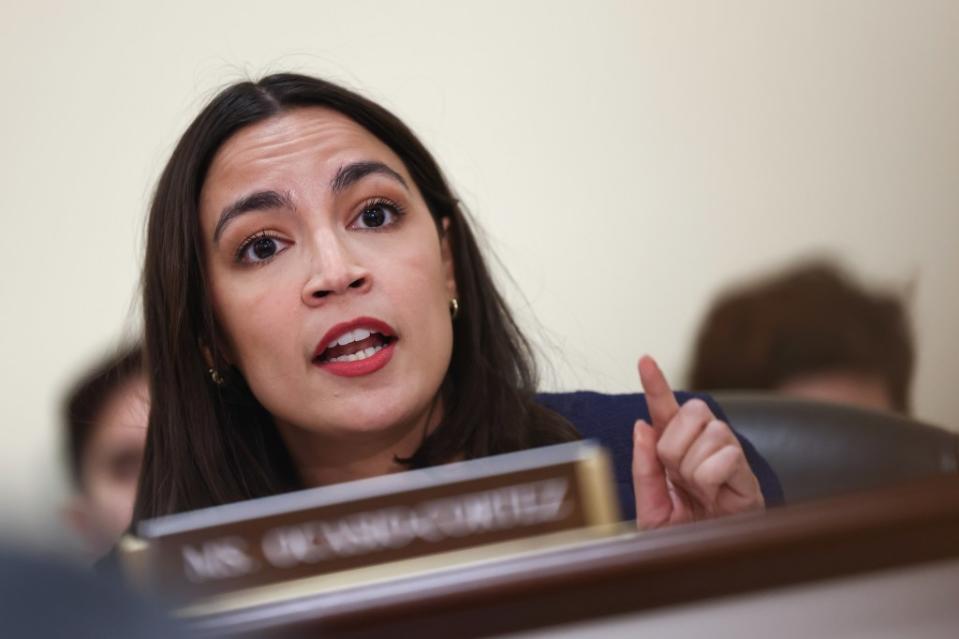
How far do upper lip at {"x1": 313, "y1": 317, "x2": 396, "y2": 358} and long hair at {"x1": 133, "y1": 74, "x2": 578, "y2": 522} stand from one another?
100 millimetres

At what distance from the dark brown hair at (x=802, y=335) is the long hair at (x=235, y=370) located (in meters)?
0.30

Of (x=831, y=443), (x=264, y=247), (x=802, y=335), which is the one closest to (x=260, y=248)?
(x=264, y=247)

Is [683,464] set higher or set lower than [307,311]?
lower

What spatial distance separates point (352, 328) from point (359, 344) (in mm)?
14

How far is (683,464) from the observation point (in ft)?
2.58

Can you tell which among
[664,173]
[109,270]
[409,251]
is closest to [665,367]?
[664,173]

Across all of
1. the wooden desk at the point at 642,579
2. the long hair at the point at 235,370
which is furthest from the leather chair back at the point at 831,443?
the wooden desk at the point at 642,579

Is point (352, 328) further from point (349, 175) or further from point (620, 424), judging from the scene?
point (620, 424)

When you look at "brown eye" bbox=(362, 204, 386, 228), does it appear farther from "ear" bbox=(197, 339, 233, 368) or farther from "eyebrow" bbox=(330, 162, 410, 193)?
"ear" bbox=(197, 339, 233, 368)

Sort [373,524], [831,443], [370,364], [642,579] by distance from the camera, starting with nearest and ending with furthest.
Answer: [642,579] < [373,524] < [370,364] < [831,443]

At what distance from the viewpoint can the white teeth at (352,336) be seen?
3.12 feet

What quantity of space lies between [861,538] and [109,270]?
86 cm

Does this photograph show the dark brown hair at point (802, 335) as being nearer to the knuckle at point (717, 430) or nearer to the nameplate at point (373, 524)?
the knuckle at point (717, 430)

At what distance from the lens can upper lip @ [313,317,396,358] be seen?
94 cm
